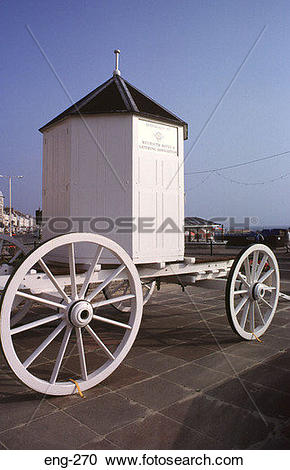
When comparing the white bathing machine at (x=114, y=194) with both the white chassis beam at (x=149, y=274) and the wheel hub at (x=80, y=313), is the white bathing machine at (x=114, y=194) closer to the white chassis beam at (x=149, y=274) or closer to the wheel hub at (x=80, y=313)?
the white chassis beam at (x=149, y=274)

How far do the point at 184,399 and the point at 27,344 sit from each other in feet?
8.48

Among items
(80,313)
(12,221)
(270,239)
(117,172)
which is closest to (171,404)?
(80,313)

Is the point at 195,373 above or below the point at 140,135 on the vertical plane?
below

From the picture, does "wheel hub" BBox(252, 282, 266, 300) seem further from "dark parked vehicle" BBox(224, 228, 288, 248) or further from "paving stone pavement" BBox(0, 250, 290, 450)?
"dark parked vehicle" BBox(224, 228, 288, 248)

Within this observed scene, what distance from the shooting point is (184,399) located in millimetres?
3141

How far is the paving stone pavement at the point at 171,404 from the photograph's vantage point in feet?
8.20

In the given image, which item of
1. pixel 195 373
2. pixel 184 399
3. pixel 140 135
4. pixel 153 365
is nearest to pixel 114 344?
pixel 153 365

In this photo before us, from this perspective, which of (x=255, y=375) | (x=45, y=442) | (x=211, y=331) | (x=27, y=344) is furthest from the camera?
(x=211, y=331)

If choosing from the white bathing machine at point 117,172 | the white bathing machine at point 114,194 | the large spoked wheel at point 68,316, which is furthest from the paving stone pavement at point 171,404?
the white bathing machine at point 117,172

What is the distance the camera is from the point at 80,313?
3207 mm

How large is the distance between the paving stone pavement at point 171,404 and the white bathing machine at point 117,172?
1.33m

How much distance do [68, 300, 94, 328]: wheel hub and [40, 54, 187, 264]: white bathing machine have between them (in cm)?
110

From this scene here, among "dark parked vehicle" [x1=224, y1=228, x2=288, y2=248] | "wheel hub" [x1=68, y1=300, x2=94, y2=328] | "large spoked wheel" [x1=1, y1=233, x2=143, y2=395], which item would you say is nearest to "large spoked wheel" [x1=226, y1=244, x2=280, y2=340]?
"large spoked wheel" [x1=1, y1=233, x2=143, y2=395]

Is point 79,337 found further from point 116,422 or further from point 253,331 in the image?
point 253,331
